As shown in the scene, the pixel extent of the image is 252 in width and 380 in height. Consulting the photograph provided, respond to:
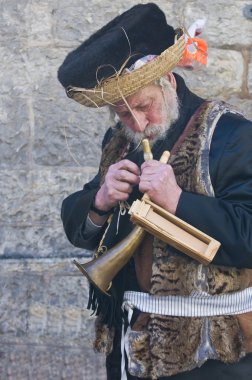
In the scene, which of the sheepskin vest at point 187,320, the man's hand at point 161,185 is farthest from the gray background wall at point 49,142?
the man's hand at point 161,185

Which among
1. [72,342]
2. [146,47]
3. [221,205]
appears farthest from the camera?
[72,342]

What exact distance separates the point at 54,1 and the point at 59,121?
0.65m

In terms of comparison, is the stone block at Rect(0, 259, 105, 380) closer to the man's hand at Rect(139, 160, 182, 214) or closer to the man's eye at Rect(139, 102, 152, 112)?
the man's eye at Rect(139, 102, 152, 112)

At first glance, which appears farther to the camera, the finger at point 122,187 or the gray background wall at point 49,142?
the gray background wall at point 49,142

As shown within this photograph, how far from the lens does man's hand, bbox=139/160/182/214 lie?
270cm

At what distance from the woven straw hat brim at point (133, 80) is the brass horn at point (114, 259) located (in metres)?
0.20

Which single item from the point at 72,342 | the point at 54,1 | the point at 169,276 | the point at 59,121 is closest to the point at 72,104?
the point at 59,121

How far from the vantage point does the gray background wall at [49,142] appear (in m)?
4.50

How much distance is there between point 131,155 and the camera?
318cm

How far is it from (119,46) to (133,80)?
5.8 inches

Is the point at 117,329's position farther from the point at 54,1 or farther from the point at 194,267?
the point at 54,1

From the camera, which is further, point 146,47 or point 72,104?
point 72,104

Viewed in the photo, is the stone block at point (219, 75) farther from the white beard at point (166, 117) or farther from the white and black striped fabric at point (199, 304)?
the white and black striped fabric at point (199, 304)

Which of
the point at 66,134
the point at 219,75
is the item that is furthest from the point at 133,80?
the point at 219,75
